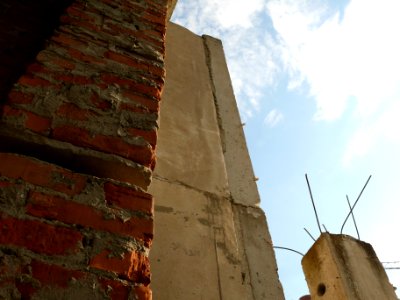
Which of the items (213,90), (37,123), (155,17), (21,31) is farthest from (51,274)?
(213,90)

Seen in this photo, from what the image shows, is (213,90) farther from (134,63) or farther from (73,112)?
(73,112)

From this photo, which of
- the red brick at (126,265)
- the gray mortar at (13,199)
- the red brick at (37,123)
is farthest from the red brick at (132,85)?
the red brick at (126,265)

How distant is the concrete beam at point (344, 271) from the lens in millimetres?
3080

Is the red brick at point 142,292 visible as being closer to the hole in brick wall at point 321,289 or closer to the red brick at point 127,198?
the red brick at point 127,198

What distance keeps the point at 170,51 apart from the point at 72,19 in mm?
1737

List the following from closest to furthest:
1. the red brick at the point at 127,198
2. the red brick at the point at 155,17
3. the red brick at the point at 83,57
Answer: the red brick at the point at 127,198 < the red brick at the point at 83,57 < the red brick at the point at 155,17

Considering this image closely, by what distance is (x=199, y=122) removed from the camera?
2.70 m

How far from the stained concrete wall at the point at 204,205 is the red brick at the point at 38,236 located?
86cm

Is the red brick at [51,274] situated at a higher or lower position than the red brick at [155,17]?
lower

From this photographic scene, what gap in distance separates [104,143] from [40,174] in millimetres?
225

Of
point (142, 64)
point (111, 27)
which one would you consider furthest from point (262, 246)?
point (111, 27)

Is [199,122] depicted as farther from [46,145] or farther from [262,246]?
[46,145]

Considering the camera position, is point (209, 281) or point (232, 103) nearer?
point (209, 281)

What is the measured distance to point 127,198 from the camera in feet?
3.44
